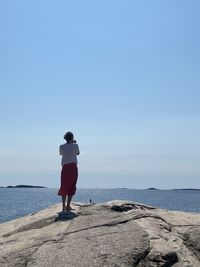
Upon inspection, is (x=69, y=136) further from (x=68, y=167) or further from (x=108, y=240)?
(x=108, y=240)

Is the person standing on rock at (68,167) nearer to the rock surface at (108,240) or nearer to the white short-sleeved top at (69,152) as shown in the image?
the white short-sleeved top at (69,152)

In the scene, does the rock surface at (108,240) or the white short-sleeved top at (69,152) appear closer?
the rock surface at (108,240)

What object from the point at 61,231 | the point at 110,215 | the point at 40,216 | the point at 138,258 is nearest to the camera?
the point at 138,258

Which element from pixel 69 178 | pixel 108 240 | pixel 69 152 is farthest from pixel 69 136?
pixel 108 240

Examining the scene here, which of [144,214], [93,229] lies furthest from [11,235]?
[144,214]

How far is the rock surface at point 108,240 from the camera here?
9.99 metres

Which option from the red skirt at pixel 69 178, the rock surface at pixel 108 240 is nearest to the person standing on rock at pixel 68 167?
the red skirt at pixel 69 178

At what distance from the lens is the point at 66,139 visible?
1362 cm

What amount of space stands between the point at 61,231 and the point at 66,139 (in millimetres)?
2969

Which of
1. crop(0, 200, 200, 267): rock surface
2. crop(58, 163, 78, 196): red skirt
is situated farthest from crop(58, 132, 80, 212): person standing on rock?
crop(0, 200, 200, 267): rock surface

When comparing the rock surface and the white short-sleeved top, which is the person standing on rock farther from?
the rock surface

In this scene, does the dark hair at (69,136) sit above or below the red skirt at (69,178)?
above

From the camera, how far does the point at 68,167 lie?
13602mm

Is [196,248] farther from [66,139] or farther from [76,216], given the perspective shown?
[66,139]
